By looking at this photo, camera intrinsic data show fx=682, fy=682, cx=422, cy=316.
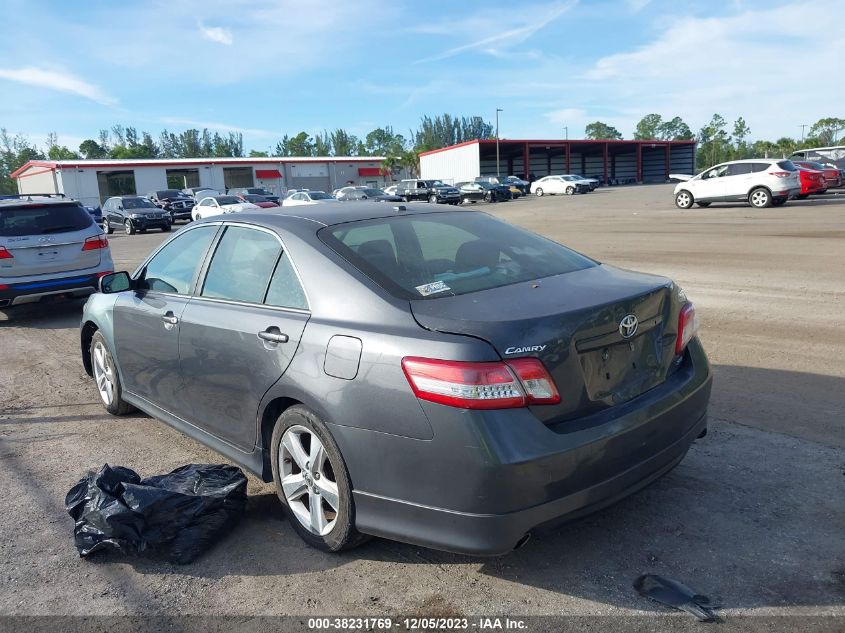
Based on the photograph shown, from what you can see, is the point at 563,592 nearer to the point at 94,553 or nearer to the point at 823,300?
the point at 94,553

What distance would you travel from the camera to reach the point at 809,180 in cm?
2327

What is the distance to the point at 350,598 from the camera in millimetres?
2941

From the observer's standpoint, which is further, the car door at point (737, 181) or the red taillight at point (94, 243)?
the car door at point (737, 181)

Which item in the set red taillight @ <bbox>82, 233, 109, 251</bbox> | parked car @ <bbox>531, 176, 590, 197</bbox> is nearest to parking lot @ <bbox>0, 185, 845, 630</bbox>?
red taillight @ <bbox>82, 233, 109, 251</bbox>

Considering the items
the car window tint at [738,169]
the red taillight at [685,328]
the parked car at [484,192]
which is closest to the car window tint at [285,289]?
the red taillight at [685,328]

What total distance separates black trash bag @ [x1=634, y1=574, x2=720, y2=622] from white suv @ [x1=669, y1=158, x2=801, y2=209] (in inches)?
908

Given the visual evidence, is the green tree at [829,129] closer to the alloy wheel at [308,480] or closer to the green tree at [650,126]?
the green tree at [650,126]

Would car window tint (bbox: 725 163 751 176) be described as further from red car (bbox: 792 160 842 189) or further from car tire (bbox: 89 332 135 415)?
car tire (bbox: 89 332 135 415)

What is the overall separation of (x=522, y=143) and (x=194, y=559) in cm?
6986

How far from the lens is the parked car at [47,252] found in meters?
9.45

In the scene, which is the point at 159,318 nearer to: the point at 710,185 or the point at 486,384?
the point at 486,384

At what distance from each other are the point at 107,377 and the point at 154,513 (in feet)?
8.03

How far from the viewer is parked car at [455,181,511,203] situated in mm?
45531

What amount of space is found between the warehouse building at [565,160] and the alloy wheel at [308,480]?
214 ft
